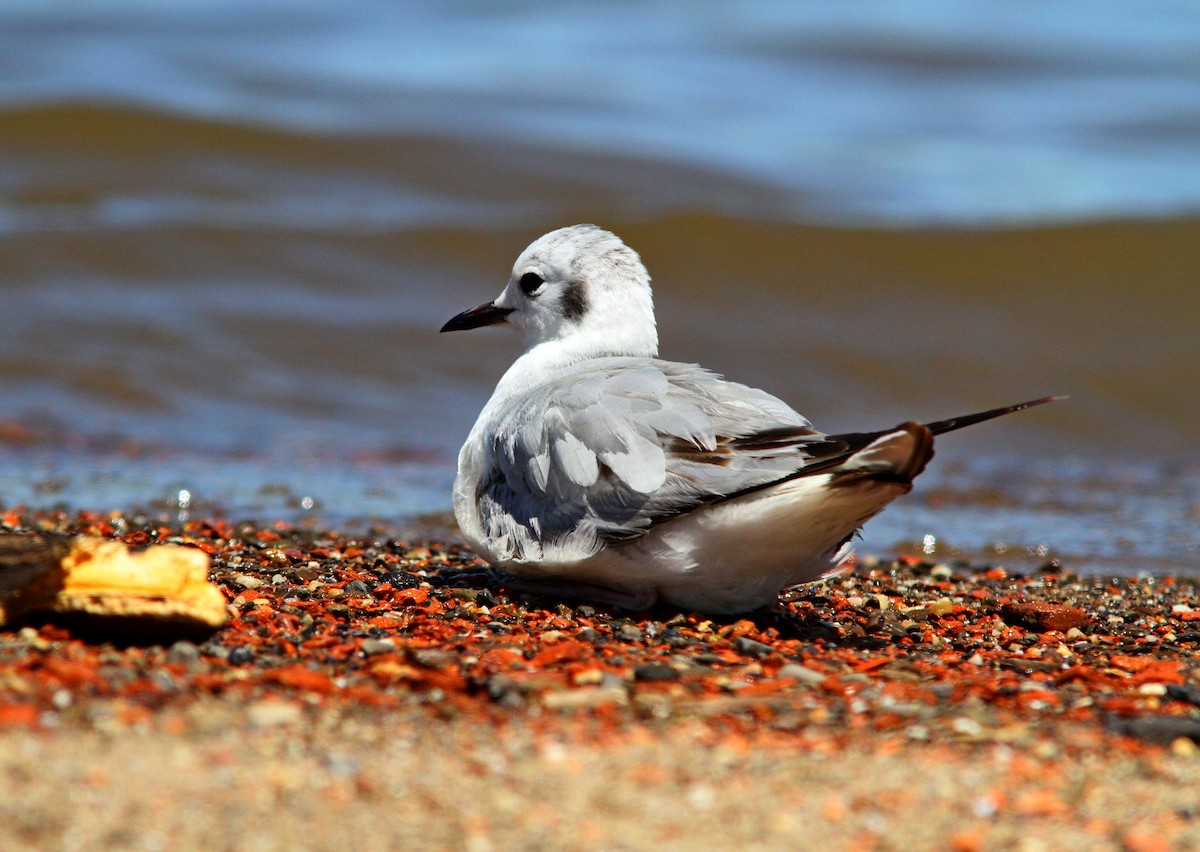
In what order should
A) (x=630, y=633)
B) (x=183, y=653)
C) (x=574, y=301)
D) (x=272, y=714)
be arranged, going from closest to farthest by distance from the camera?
(x=272, y=714) < (x=183, y=653) < (x=630, y=633) < (x=574, y=301)

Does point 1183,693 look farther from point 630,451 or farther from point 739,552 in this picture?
point 630,451

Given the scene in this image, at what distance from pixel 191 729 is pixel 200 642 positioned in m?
0.79

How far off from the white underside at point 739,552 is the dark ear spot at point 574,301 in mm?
1170

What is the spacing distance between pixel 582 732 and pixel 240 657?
3.06ft

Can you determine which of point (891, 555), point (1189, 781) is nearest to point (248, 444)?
point (891, 555)

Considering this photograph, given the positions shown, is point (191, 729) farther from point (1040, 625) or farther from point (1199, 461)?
point (1199, 461)

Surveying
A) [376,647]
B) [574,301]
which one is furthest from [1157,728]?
[574,301]

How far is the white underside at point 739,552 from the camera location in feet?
12.5

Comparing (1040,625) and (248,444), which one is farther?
(248,444)

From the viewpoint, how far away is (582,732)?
115 inches

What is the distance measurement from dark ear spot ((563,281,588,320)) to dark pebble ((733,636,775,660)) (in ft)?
5.55

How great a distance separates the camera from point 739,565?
4109 mm

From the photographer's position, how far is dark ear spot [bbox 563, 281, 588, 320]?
522 centimetres

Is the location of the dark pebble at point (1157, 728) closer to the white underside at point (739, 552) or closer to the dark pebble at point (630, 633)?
the white underside at point (739, 552)
